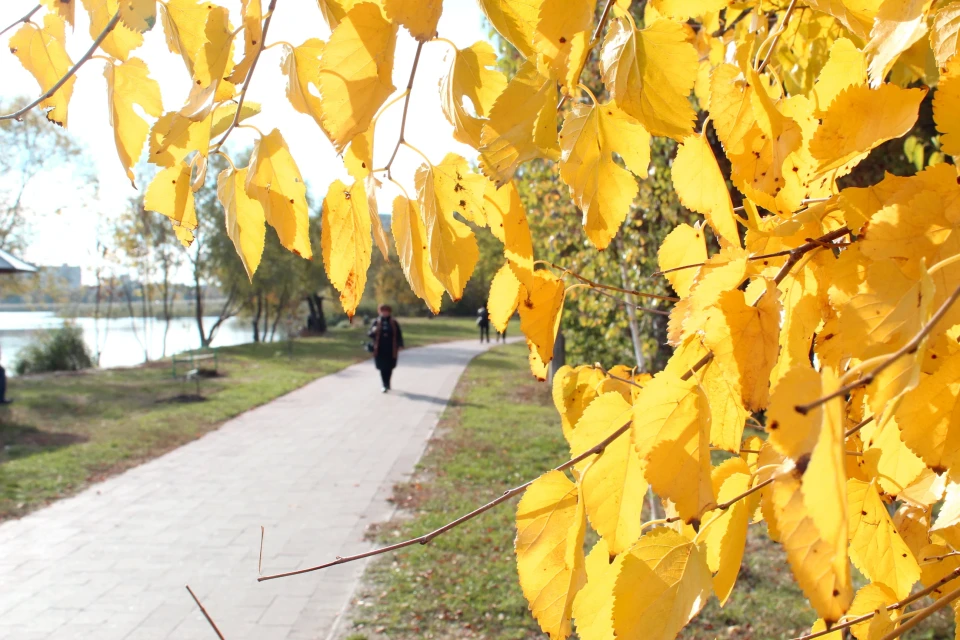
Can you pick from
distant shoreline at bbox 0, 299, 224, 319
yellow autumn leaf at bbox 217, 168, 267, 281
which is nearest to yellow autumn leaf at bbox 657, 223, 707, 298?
yellow autumn leaf at bbox 217, 168, 267, 281

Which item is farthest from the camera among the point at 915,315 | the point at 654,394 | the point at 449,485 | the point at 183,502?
the point at 449,485

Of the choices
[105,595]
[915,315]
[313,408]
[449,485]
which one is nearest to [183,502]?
[105,595]

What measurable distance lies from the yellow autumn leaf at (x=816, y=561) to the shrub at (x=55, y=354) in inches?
802

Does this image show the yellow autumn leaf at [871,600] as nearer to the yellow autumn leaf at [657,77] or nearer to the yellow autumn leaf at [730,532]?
the yellow autumn leaf at [730,532]

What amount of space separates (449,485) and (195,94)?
21.2ft

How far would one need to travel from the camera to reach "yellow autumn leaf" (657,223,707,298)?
104 cm

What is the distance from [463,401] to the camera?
12.5 metres

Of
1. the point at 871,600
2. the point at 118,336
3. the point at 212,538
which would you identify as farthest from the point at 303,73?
the point at 118,336

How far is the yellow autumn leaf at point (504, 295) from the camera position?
3.10ft

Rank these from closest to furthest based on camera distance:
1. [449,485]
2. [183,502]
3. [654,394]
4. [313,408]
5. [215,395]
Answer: [654,394], [183,502], [449,485], [313,408], [215,395]

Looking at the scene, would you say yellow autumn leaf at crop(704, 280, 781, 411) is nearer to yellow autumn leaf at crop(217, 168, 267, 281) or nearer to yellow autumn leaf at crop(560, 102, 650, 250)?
yellow autumn leaf at crop(560, 102, 650, 250)

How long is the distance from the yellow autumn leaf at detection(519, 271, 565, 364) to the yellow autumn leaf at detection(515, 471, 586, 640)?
0.54ft

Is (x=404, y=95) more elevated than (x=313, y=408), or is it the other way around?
(x=404, y=95)

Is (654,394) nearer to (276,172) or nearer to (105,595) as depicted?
(276,172)
